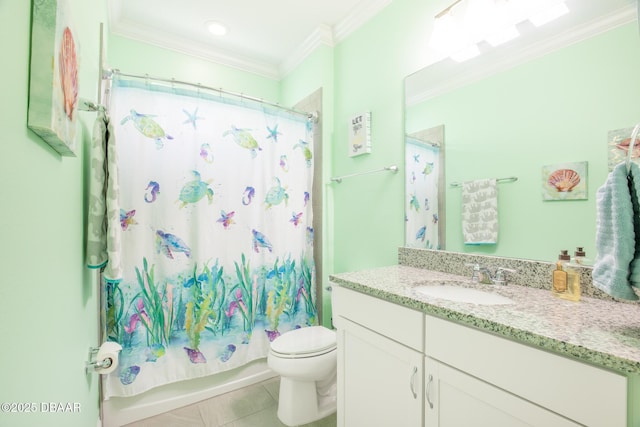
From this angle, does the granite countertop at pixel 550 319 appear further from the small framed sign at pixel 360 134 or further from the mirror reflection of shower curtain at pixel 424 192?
the small framed sign at pixel 360 134

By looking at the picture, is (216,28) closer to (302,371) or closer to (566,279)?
(302,371)

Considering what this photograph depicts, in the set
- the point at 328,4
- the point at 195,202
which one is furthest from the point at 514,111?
the point at 195,202

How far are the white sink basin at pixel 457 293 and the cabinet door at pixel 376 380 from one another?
0.28 m

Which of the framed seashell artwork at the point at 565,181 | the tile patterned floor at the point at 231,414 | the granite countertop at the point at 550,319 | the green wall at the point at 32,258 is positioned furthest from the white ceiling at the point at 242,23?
the tile patterned floor at the point at 231,414

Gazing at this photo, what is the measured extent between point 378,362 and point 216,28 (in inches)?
96.1

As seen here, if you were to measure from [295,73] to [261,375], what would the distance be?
2507mm

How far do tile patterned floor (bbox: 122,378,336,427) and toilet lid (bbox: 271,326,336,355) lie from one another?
1.49 ft

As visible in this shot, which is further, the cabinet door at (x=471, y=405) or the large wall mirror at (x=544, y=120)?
the large wall mirror at (x=544, y=120)

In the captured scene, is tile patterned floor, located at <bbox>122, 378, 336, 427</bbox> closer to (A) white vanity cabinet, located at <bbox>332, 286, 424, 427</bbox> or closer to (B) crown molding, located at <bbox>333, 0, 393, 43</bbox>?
(A) white vanity cabinet, located at <bbox>332, 286, 424, 427</bbox>

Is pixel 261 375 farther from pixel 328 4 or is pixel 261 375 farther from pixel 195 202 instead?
pixel 328 4

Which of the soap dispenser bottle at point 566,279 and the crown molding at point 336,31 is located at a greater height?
the crown molding at point 336,31

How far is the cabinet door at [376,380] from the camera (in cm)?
95

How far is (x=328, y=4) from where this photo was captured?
184cm

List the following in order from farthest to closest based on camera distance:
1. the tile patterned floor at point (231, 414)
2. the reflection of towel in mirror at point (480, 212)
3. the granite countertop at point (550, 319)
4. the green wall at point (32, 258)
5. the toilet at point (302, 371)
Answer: the tile patterned floor at point (231, 414) → the toilet at point (302, 371) → the reflection of towel in mirror at point (480, 212) → the granite countertop at point (550, 319) → the green wall at point (32, 258)
